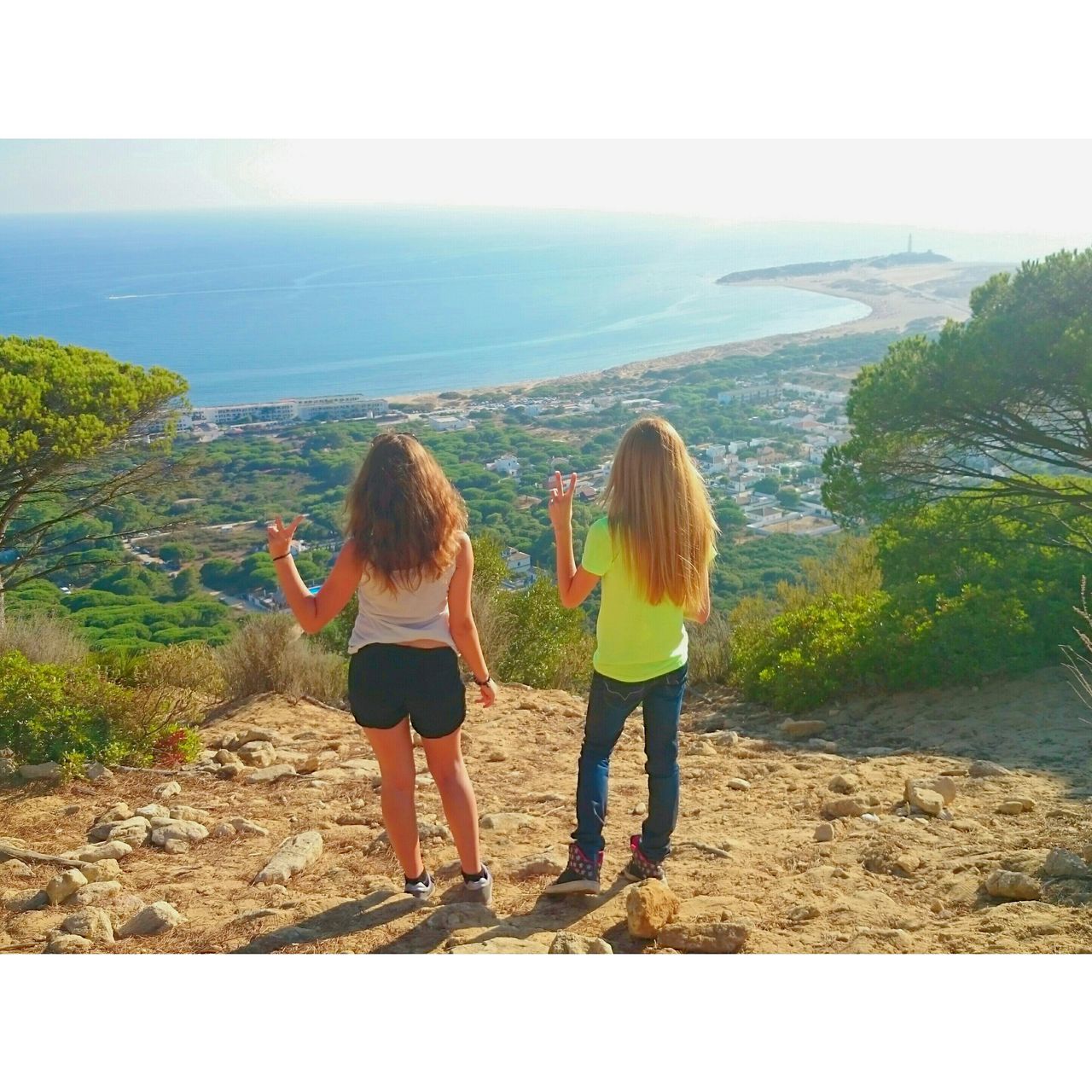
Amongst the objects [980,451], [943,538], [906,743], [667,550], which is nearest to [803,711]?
[906,743]

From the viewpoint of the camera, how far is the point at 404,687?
3.25m

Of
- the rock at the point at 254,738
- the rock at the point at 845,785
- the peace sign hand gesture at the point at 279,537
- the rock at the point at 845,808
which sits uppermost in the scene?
the peace sign hand gesture at the point at 279,537

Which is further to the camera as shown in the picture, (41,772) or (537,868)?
(41,772)

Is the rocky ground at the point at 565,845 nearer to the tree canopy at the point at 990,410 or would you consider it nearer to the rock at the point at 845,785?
the rock at the point at 845,785

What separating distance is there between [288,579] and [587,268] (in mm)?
34147

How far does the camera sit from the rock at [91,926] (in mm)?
3473

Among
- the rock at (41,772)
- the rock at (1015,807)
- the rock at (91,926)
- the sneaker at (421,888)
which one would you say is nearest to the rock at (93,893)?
the rock at (91,926)

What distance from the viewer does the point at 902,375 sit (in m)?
8.59

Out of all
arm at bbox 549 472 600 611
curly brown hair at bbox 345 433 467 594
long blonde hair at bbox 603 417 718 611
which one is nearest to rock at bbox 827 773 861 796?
long blonde hair at bbox 603 417 718 611

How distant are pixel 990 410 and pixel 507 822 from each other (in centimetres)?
599

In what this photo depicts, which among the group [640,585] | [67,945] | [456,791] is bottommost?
[67,945]

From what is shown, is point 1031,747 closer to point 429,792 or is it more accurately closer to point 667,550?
point 429,792

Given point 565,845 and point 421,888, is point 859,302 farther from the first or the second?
point 421,888

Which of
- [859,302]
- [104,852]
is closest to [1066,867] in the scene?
[104,852]
